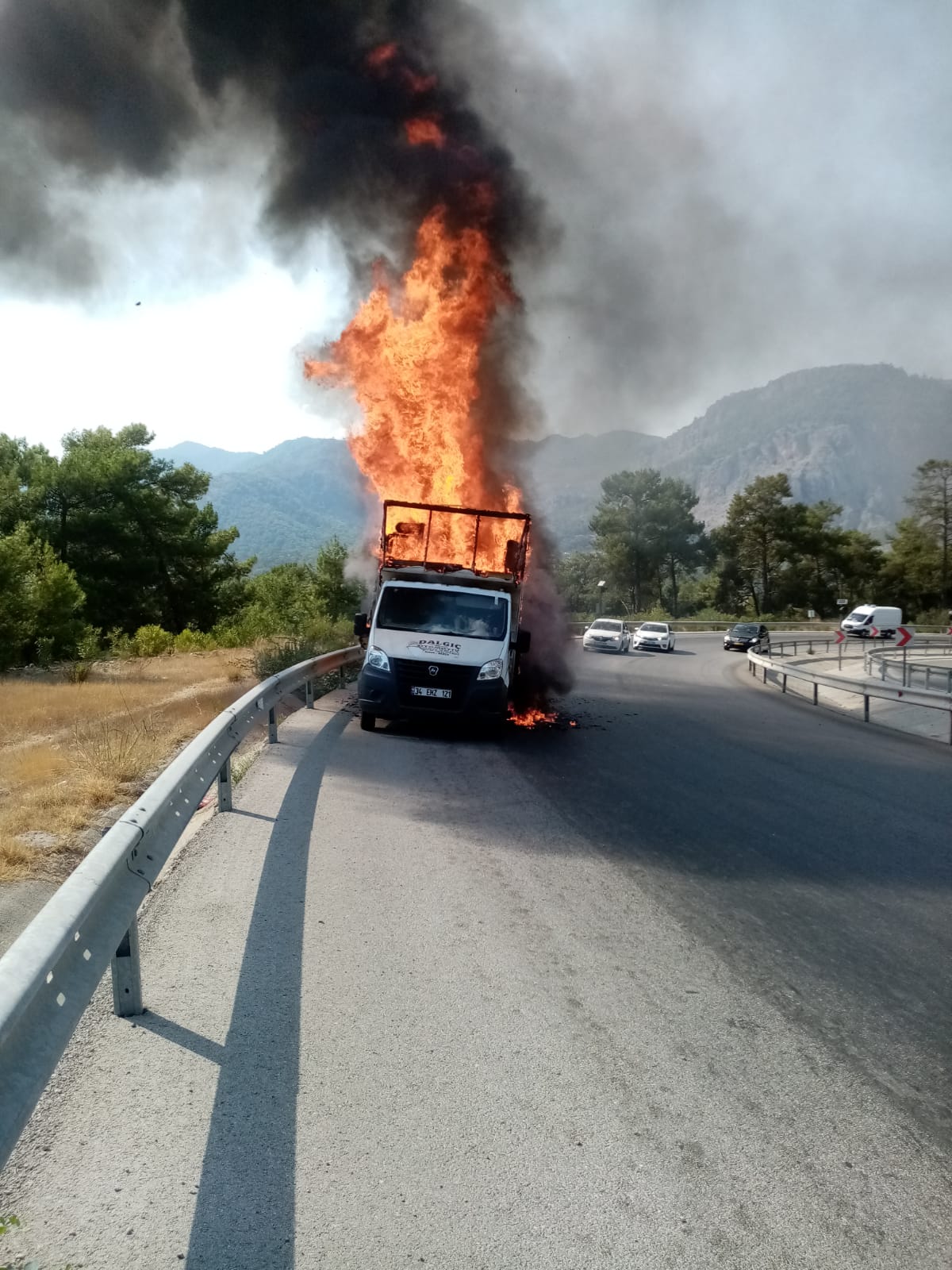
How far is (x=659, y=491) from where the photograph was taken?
103 m

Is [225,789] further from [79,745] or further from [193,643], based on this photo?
[193,643]

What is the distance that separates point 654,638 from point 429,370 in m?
27.0

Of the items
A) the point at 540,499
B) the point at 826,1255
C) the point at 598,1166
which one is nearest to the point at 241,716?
the point at 598,1166

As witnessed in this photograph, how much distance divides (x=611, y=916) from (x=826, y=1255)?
289 cm

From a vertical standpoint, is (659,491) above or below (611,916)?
above

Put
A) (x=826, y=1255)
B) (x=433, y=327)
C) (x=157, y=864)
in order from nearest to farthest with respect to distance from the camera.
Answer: (x=826, y=1255) → (x=157, y=864) → (x=433, y=327)

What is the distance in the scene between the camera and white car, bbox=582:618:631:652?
4078 centimetres

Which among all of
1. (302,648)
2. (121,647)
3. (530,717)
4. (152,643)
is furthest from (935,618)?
(530,717)

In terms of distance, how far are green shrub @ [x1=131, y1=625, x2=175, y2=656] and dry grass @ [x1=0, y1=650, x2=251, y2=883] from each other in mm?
8688

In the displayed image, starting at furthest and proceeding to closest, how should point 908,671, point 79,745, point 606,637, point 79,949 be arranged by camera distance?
1. point 606,637
2. point 908,671
3. point 79,745
4. point 79,949

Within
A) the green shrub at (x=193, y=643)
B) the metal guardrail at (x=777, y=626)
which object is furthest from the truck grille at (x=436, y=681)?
the metal guardrail at (x=777, y=626)

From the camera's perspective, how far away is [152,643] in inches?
1289

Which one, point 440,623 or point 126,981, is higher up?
point 440,623

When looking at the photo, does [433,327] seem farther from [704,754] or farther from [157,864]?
[157,864]
